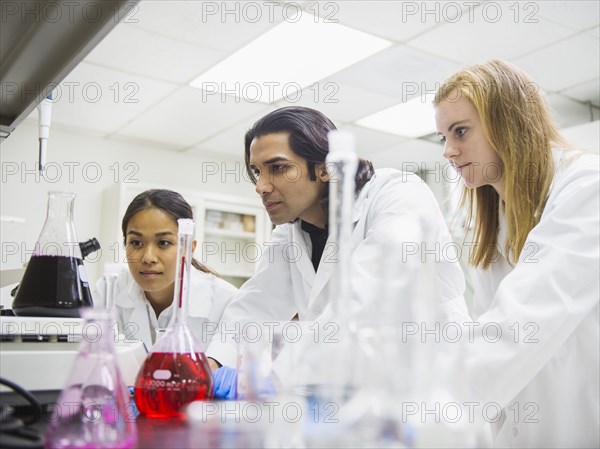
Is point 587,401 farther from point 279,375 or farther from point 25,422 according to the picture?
point 25,422

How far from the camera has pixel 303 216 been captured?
1617 millimetres

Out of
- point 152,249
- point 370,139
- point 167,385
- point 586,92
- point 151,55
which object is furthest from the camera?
point 370,139

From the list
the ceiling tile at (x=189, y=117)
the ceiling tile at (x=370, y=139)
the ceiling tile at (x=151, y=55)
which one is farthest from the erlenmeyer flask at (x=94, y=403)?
the ceiling tile at (x=370, y=139)

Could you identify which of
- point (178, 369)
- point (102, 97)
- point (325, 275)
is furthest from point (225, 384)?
point (102, 97)

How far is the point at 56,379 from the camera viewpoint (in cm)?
80

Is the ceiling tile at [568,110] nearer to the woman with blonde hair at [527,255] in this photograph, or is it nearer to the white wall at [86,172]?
the white wall at [86,172]

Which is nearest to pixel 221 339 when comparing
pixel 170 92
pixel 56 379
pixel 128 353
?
pixel 128 353

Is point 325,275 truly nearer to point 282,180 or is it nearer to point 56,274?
point 282,180

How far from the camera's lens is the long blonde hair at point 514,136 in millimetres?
1237

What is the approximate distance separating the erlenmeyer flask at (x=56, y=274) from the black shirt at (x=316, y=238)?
30.3 inches

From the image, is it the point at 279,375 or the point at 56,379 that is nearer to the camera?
the point at 279,375

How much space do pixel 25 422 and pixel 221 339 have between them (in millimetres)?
695

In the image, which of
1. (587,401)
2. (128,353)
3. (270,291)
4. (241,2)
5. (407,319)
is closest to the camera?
(407,319)

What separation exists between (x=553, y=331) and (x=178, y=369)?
0.56 meters
